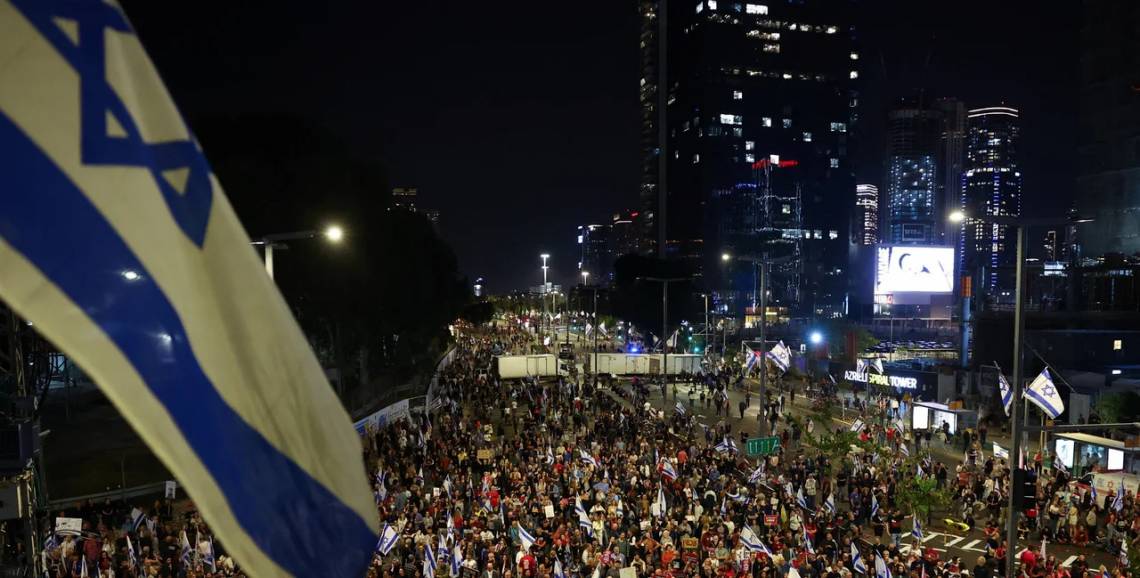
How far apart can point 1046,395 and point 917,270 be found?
33.0 m

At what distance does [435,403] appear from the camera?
42188mm

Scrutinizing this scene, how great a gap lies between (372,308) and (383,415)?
9.59 m

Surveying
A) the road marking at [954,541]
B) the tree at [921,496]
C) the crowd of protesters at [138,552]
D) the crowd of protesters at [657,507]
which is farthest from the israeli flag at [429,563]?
the road marking at [954,541]

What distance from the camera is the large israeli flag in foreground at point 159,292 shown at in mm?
2658

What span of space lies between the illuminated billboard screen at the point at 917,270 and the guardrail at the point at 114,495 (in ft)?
156

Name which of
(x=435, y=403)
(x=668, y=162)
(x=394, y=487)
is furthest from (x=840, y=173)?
(x=394, y=487)

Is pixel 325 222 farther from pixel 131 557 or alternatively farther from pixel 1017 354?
pixel 1017 354

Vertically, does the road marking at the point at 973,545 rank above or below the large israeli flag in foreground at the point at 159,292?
below

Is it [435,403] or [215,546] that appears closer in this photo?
[215,546]

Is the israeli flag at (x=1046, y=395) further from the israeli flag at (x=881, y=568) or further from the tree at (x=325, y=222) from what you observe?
the tree at (x=325, y=222)

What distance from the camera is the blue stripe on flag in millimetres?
2662

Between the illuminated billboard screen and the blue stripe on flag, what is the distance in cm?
5589

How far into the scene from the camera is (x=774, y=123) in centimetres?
15325

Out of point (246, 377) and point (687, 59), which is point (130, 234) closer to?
point (246, 377)
